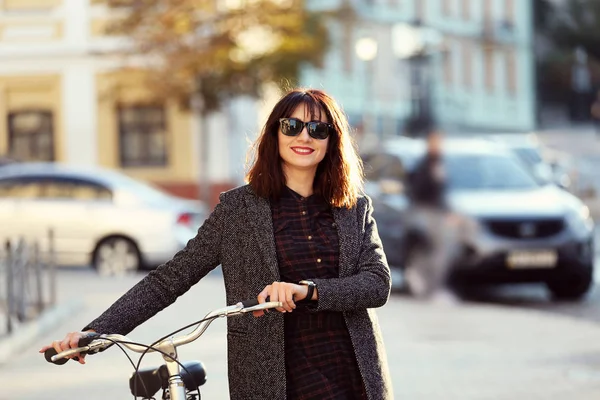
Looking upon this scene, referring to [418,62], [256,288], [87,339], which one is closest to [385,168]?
[256,288]

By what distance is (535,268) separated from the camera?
51.1ft

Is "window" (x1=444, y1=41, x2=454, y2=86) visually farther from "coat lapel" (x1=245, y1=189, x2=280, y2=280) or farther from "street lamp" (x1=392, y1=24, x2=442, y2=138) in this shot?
"coat lapel" (x1=245, y1=189, x2=280, y2=280)

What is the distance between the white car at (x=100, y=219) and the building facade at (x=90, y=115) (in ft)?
51.7

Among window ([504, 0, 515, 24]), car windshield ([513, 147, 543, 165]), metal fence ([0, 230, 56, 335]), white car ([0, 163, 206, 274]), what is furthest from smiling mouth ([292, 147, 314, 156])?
window ([504, 0, 515, 24])

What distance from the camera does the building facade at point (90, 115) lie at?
3706 cm

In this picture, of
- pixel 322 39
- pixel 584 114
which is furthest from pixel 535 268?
pixel 584 114

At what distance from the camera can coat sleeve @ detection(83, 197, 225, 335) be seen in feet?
14.4

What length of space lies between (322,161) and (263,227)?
0.33 metres

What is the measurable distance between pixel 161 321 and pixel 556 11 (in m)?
60.9

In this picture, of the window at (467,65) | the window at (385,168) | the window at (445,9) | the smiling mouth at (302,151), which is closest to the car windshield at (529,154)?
the window at (385,168)

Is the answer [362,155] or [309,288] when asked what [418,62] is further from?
[309,288]

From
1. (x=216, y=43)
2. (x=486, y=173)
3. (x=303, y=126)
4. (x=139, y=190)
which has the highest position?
(x=216, y=43)

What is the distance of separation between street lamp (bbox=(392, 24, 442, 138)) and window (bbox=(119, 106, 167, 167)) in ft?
20.4

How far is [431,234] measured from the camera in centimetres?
1619
